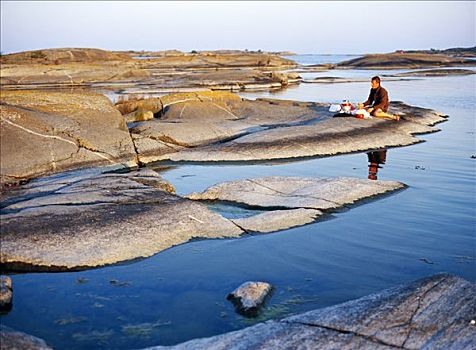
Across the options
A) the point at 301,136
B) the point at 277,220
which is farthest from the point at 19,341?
the point at 301,136

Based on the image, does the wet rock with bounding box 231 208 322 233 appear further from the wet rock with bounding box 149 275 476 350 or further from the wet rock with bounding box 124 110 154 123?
the wet rock with bounding box 124 110 154 123

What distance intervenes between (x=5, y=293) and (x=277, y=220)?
498 centimetres

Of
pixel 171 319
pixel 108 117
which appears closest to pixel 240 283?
pixel 171 319

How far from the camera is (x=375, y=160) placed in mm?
16922

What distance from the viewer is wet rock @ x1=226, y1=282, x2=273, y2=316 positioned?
23.7ft

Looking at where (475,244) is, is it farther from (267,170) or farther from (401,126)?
(401,126)

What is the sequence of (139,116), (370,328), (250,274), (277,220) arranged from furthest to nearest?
(139,116)
(277,220)
(250,274)
(370,328)

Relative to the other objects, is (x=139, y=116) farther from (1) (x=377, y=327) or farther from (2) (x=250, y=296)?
(1) (x=377, y=327)

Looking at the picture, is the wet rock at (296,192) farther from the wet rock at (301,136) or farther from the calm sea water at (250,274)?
the wet rock at (301,136)

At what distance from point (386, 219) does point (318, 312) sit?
4868mm

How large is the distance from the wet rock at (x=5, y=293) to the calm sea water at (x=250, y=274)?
15cm

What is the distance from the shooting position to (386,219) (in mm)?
11078

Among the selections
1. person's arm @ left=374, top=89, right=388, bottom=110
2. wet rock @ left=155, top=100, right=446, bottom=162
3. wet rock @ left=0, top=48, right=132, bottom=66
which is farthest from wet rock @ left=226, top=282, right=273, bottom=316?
wet rock @ left=0, top=48, right=132, bottom=66

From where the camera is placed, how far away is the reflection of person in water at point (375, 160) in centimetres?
1514
